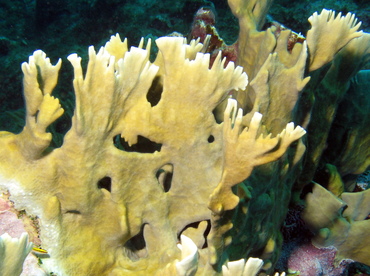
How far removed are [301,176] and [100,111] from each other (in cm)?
248

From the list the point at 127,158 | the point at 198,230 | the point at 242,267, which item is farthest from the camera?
the point at 198,230

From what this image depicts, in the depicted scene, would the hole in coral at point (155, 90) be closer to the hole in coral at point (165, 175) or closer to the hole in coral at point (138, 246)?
the hole in coral at point (165, 175)

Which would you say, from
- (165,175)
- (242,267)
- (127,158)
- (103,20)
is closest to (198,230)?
(165,175)

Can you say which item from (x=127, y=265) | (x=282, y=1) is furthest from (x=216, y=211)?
(x=282, y=1)

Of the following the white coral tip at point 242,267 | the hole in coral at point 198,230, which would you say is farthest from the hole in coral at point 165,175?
the white coral tip at point 242,267

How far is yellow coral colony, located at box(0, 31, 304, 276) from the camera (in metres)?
1.57

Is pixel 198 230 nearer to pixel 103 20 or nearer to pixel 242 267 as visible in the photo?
pixel 242 267

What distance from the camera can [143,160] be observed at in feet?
5.90

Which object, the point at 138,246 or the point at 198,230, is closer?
the point at 198,230

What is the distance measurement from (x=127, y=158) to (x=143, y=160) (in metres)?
0.10

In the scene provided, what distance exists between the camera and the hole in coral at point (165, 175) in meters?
2.07

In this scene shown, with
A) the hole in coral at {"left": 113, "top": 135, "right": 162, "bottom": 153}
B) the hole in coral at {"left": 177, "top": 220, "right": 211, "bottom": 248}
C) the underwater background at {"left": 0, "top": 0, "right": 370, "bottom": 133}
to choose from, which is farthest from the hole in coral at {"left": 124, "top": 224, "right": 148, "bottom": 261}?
the underwater background at {"left": 0, "top": 0, "right": 370, "bottom": 133}

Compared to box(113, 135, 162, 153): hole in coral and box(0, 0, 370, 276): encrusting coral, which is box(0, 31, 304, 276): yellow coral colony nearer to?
box(0, 0, 370, 276): encrusting coral

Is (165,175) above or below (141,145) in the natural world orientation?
below
